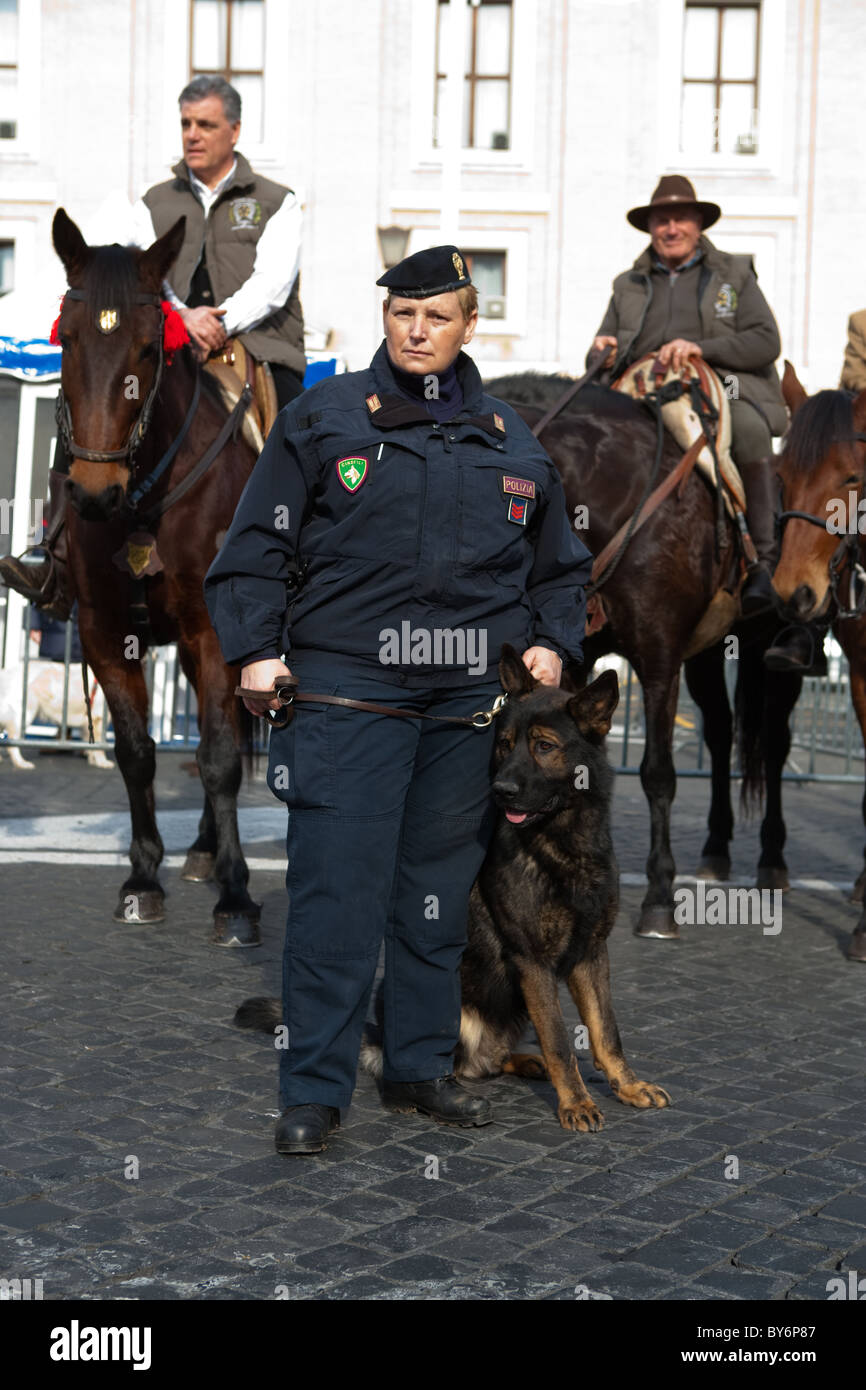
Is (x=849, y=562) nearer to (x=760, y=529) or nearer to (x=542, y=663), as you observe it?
(x=760, y=529)

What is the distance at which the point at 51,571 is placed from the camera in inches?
290

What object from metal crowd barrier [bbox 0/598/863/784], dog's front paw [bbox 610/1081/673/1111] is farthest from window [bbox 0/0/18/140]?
dog's front paw [bbox 610/1081/673/1111]

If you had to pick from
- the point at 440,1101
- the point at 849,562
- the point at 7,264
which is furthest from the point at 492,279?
the point at 440,1101

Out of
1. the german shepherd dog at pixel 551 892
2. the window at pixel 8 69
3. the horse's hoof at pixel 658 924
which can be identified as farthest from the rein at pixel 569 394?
the window at pixel 8 69

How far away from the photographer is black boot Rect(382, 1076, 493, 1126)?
4.52 metres

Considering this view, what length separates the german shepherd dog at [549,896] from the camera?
14.6 ft

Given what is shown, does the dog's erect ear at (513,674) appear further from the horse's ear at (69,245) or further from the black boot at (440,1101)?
the horse's ear at (69,245)

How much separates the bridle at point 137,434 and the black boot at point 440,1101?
2709 millimetres

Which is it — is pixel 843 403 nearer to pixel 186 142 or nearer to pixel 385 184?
pixel 186 142

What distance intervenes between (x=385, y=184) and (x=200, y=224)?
71.9 ft

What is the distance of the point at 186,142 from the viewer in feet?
24.0

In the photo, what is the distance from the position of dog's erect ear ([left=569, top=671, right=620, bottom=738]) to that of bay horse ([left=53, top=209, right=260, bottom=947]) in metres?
2.39

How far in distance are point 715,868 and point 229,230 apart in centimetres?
397
